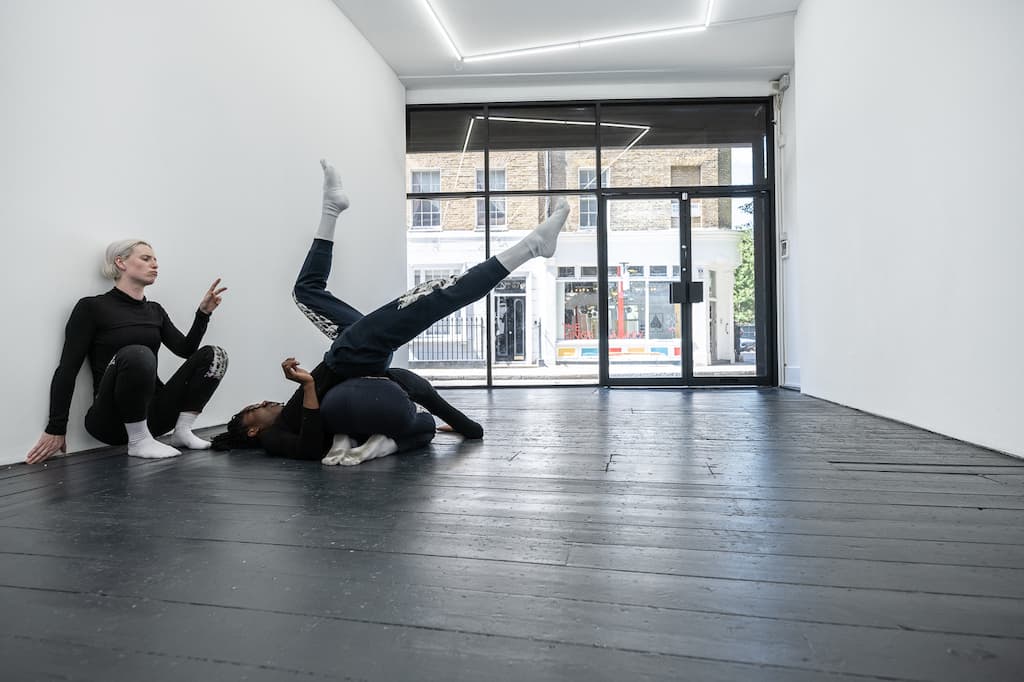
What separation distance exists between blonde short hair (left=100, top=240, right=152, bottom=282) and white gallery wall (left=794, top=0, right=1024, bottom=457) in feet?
11.7

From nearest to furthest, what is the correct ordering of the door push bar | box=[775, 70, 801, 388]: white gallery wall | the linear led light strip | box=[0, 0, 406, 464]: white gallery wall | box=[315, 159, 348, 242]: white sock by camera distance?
box=[0, 0, 406, 464]: white gallery wall < box=[315, 159, 348, 242]: white sock < the linear led light strip < box=[775, 70, 801, 388]: white gallery wall < the door push bar

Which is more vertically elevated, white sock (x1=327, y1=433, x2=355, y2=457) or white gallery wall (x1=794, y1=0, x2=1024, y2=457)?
white gallery wall (x1=794, y1=0, x2=1024, y2=457)

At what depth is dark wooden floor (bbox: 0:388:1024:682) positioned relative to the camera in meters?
0.94

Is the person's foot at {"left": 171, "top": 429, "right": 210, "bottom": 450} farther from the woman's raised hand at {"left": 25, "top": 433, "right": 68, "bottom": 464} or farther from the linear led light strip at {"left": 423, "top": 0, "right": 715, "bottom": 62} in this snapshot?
the linear led light strip at {"left": 423, "top": 0, "right": 715, "bottom": 62}

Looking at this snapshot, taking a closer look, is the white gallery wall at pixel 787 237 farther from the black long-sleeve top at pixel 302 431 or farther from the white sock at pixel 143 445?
the white sock at pixel 143 445

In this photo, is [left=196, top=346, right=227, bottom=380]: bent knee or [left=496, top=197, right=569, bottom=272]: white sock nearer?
[left=496, top=197, right=569, bottom=272]: white sock

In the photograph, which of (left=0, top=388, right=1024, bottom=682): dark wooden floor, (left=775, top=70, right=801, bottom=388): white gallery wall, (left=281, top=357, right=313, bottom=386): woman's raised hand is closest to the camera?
(left=0, top=388, right=1024, bottom=682): dark wooden floor

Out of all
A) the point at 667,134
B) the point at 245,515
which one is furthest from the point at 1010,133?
the point at 667,134

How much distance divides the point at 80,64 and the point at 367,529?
2500 millimetres

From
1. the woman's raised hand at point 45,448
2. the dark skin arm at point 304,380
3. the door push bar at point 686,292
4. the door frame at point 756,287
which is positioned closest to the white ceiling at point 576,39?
the door frame at point 756,287

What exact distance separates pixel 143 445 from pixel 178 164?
5.07 feet

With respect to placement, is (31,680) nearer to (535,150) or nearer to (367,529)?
(367,529)

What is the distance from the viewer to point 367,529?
5.28ft

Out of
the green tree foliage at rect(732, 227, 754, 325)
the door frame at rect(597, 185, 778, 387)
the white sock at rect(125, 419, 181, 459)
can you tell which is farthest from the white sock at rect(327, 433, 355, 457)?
the green tree foliage at rect(732, 227, 754, 325)
